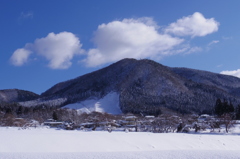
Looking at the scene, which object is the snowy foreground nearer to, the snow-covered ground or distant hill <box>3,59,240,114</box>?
distant hill <box>3,59,240,114</box>

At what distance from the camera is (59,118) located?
240ft

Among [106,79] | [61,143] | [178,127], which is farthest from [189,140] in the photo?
[106,79]

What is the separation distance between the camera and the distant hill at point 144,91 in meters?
103

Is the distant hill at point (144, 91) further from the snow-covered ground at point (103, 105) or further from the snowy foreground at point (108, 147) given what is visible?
the snowy foreground at point (108, 147)

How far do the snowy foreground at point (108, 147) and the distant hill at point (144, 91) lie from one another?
233ft

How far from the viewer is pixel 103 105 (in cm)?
11700

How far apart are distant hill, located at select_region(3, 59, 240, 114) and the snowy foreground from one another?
7109 cm

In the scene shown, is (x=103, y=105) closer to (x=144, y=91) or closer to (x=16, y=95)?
(x=144, y=91)

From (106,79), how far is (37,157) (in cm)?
14148

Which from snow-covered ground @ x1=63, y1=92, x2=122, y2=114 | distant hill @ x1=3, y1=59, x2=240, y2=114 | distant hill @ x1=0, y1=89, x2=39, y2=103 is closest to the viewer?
distant hill @ x1=3, y1=59, x2=240, y2=114

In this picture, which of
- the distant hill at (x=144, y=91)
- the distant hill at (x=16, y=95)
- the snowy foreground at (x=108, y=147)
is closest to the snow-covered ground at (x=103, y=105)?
the distant hill at (x=144, y=91)

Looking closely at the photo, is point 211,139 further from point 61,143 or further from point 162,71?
point 162,71

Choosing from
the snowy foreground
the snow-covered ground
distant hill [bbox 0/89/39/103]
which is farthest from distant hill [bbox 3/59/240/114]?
the snowy foreground

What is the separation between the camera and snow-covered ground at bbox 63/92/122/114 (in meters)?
109
